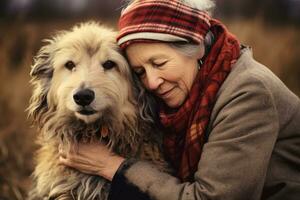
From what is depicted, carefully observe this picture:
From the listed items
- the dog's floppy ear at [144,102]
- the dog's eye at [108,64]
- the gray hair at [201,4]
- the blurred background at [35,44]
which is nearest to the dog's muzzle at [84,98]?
the dog's eye at [108,64]

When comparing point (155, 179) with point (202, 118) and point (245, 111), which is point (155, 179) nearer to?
point (202, 118)

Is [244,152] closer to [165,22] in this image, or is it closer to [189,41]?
[189,41]

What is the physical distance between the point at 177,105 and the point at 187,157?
332 mm

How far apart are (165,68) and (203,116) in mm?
370

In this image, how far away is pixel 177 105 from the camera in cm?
386

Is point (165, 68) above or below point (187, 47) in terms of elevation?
below

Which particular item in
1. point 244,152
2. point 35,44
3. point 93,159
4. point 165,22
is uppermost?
point 165,22

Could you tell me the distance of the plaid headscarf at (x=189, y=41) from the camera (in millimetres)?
3629

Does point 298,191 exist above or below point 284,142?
below

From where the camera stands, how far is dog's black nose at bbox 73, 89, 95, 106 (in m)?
3.53

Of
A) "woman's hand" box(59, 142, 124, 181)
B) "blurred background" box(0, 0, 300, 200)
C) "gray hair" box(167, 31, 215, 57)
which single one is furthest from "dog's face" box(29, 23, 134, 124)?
"blurred background" box(0, 0, 300, 200)

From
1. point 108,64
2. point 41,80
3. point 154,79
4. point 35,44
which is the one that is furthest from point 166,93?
point 35,44

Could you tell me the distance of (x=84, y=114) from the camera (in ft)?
12.0

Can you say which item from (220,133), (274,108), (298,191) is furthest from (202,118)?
(298,191)
